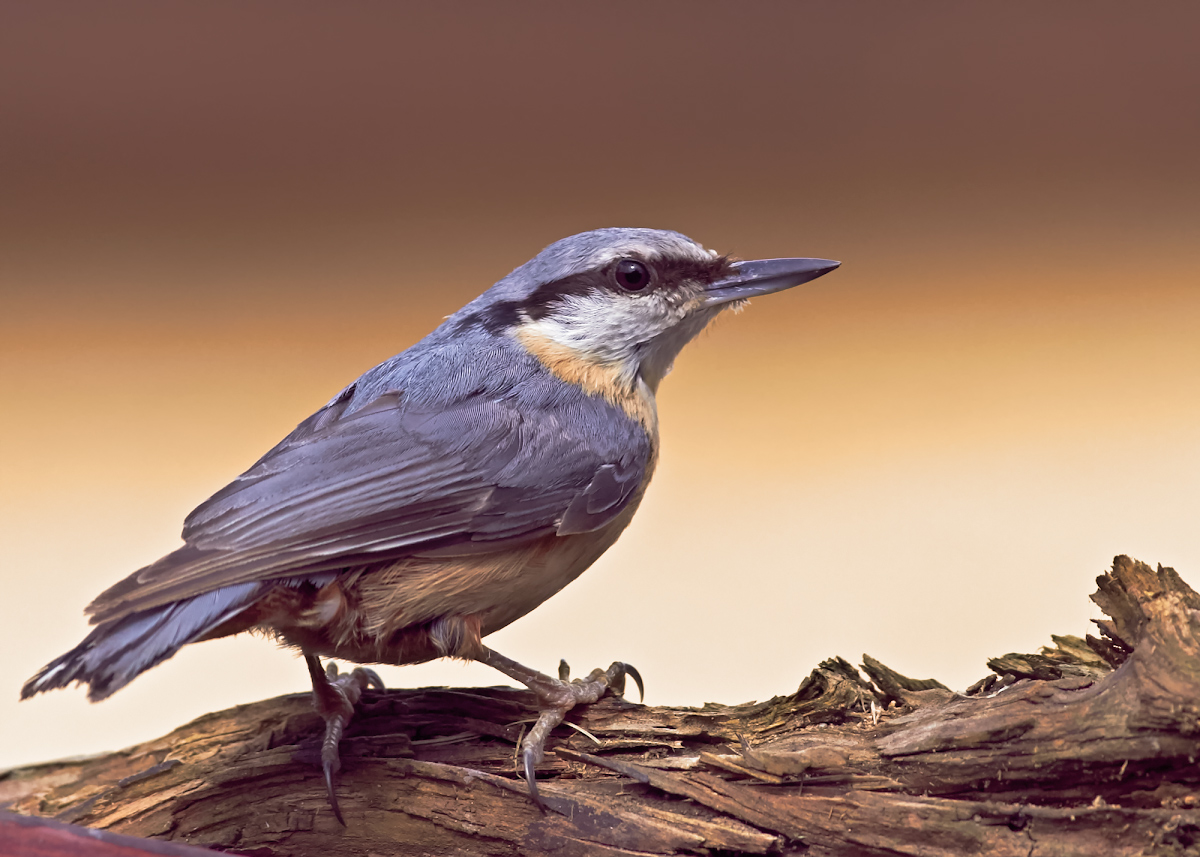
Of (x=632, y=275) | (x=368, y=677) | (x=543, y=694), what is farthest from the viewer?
(x=368, y=677)

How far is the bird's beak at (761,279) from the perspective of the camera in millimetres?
1843

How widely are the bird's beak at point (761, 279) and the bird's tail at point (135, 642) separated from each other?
99 cm

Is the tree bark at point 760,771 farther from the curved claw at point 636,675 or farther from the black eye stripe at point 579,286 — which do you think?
the black eye stripe at point 579,286

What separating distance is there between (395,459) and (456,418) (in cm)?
14

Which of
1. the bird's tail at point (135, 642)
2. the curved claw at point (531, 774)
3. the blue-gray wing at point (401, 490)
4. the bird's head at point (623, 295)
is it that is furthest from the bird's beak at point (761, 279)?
the bird's tail at point (135, 642)

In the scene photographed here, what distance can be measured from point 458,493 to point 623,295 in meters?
0.53

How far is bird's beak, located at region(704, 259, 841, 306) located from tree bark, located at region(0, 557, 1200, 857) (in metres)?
0.70

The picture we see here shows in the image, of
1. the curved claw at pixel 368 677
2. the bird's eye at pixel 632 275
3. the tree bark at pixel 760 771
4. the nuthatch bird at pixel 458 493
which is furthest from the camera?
the curved claw at pixel 368 677

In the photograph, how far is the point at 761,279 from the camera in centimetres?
185

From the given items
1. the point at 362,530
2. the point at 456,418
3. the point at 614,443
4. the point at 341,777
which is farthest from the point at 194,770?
the point at 614,443

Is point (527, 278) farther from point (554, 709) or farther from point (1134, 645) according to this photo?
point (1134, 645)

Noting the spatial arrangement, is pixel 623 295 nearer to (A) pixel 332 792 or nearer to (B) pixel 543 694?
(B) pixel 543 694

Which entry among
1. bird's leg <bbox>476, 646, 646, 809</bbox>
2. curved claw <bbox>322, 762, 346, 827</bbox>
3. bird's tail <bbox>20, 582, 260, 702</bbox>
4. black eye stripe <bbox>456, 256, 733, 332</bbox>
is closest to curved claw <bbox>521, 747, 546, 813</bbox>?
bird's leg <bbox>476, 646, 646, 809</bbox>

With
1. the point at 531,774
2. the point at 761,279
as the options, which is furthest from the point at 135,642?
the point at 761,279
